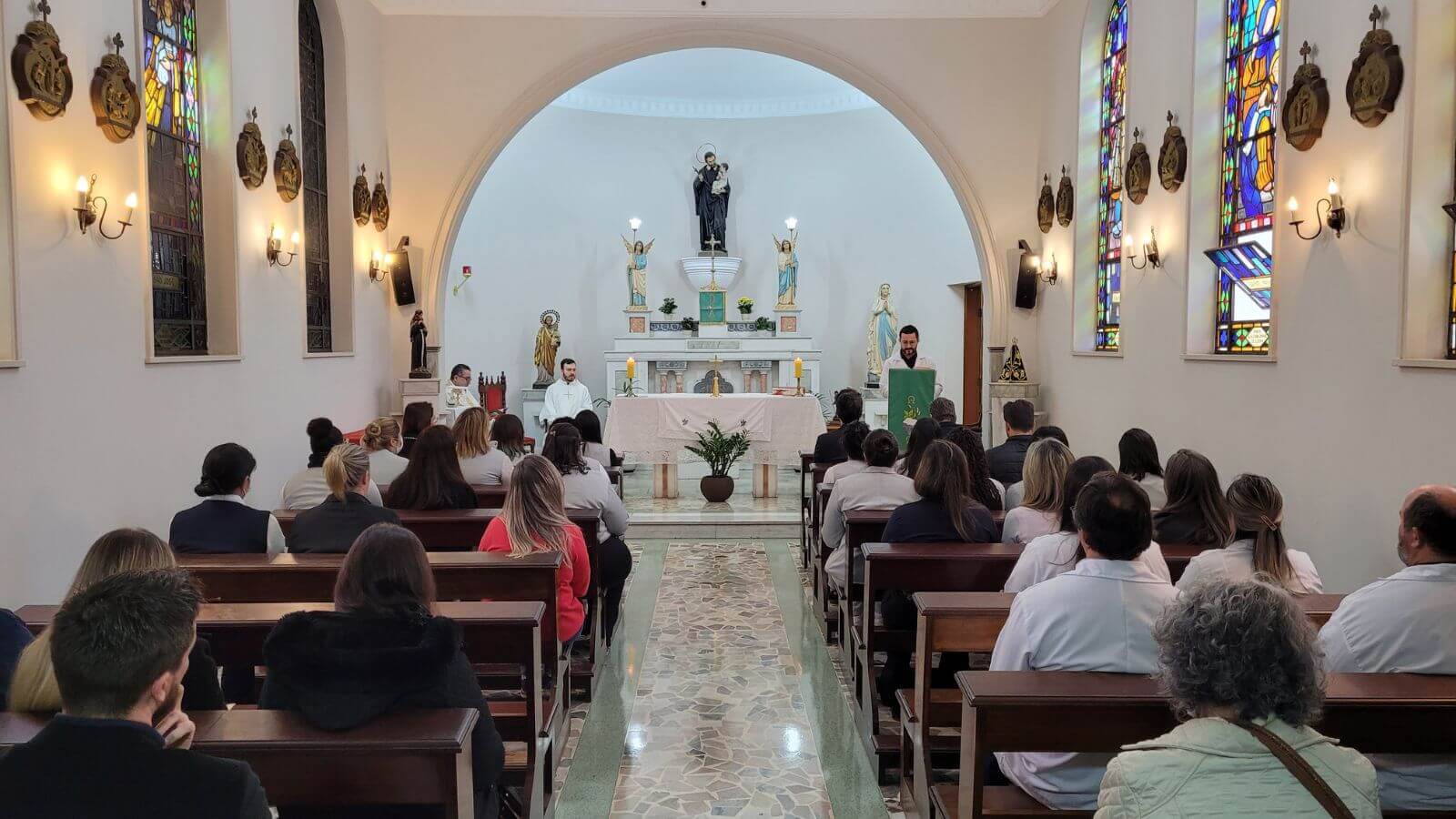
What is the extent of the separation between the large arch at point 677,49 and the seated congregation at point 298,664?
573 cm

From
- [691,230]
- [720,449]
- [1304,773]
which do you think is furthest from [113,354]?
[691,230]

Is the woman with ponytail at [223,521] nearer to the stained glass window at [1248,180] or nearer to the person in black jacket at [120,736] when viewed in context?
the person in black jacket at [120,736]

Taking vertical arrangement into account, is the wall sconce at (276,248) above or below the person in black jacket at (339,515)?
above

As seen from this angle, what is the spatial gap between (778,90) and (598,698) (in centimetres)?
1109

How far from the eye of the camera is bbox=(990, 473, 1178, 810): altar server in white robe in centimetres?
231

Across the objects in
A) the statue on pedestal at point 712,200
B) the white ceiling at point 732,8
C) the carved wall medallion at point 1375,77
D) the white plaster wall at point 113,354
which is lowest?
the white plaster wall at point 113,354

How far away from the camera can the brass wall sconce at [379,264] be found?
908 centimetres

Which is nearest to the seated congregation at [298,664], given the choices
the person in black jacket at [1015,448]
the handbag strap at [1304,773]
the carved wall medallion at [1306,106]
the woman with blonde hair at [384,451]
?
the woman with blonde hair at [384,451]

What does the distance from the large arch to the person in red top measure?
6.43 meters

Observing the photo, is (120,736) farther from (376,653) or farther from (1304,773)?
(1304,773)

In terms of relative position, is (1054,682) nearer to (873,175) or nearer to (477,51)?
(477,51)

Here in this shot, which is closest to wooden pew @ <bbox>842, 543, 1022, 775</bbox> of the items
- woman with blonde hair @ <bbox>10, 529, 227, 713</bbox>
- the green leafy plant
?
woman with blonde hair @ <bbox>10, 529, 227, 713</bbox>

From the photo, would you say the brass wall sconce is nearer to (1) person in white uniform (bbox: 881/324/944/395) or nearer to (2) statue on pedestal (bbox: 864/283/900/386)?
(1) person in white uniform (bbox: 881/324/944/395)

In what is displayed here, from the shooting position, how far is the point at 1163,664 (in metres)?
1.64
